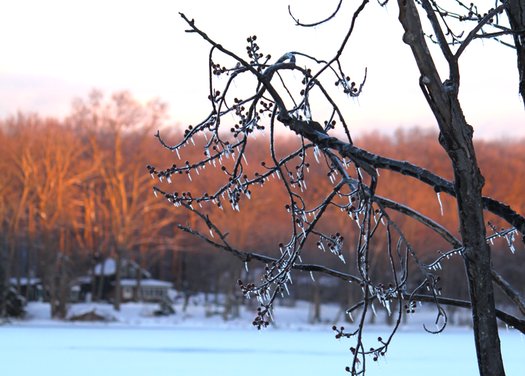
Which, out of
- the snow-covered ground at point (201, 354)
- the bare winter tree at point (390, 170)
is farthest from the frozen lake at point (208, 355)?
the bare winter tree at point (390, 170)

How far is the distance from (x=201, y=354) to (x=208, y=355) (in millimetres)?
518

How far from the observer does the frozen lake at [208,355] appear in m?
19.6

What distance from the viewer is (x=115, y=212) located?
51.0m

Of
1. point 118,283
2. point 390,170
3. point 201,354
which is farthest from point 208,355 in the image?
point 118,283

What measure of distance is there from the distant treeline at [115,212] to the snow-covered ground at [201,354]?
25.5 feet

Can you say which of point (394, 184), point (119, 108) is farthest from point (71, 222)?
point (394, 184)

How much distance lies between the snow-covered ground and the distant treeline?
7784mm

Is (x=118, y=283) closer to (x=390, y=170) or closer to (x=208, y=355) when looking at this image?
(x=208, y=355)

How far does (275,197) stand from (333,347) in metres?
24.8

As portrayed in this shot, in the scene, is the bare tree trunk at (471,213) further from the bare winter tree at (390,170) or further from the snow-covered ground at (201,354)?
the snow-covered ground at (201,354)

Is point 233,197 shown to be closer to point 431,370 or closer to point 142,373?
point 142,373

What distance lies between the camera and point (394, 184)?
51.1 metres

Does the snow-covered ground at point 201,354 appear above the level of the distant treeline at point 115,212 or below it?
below

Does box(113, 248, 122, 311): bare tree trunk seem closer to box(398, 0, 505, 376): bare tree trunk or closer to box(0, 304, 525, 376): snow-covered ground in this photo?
box(0, 304, 525, 376): snow-covered ground
